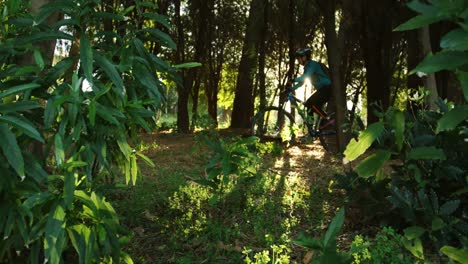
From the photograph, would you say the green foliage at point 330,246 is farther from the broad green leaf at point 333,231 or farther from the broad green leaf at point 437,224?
the broad green leaf at point 437,224

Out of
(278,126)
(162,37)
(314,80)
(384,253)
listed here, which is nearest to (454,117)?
(384,253)

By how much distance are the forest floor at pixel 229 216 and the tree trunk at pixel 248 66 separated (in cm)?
724

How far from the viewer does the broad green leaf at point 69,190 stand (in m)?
2.17

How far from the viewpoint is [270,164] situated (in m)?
6.74

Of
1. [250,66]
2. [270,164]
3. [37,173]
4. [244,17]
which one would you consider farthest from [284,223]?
[244,17]

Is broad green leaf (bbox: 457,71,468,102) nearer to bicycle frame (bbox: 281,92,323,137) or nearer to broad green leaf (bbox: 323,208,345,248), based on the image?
broad green leaf (bbox: 323,208,345,248)

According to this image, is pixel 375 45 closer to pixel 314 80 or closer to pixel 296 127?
pixel 314 80

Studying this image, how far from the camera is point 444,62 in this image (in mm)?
1024

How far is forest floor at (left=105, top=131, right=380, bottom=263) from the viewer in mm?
3512

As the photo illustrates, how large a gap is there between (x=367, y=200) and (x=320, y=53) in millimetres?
18874

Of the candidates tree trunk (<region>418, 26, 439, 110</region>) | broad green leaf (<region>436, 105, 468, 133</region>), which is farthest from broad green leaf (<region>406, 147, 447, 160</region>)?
tree trunk (<region>418, 26, 439, 110</region>)

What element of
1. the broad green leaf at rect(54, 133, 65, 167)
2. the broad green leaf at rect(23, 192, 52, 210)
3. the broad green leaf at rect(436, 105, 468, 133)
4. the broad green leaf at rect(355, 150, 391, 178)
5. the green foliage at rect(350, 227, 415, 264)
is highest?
the broad green leaf at rect(436, 105, 468, 133)

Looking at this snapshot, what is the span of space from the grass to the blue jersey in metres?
2.27

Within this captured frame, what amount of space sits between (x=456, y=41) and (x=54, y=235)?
191cm
